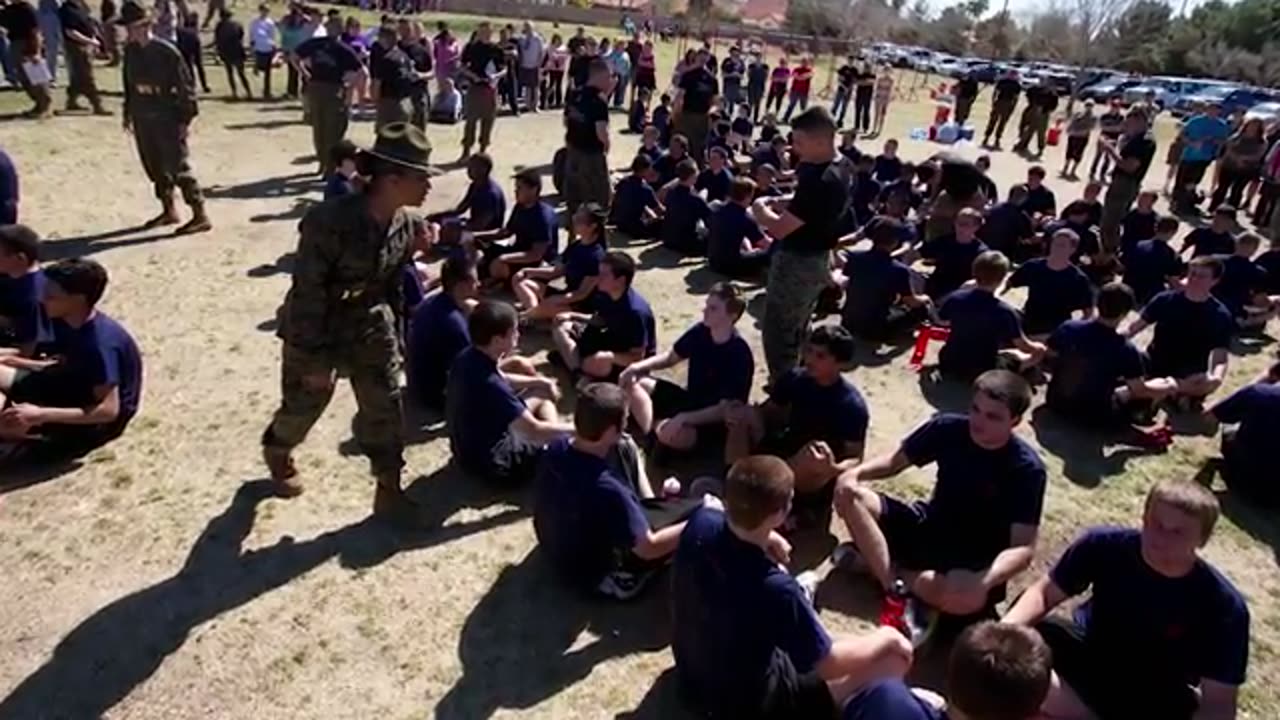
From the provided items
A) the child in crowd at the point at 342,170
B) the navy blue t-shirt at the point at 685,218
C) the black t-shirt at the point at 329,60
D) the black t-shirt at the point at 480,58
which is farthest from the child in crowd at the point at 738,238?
the black t-shirt at the point at 480,58

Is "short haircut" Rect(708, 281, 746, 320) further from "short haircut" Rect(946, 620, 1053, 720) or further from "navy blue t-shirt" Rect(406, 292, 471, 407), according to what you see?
"short haircut" Rect(946, 620, 1053, 720)

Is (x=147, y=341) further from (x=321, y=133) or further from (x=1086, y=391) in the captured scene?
(x=1086, y=391)

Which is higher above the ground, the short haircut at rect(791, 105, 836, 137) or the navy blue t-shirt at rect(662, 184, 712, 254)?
the short haircut at rect(791, 105, 836, 137)

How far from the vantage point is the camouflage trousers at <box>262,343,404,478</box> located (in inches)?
183

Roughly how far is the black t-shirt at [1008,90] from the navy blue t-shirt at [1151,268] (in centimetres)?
1143

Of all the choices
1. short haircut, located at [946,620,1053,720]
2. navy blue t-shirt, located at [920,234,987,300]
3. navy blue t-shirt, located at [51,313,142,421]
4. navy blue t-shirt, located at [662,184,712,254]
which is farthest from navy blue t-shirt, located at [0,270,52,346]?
navy blue t-shirt, located at [920,234,987,300]

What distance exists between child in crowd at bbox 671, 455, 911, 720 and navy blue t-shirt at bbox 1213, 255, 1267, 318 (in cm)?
777

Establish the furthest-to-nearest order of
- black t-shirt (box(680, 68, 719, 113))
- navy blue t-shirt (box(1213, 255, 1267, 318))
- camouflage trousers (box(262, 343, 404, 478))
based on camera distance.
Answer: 1. black t-shirt (box(680, 68, 719, 113))
2. navy blue t-shirt (box(1213, 255, 1267, 318))
3. camouflage trousers (box(262, 343, 404, 478))

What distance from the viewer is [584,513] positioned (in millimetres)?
4270

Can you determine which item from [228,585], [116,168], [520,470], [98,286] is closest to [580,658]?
[520,470]

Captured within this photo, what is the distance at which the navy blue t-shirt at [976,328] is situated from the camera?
24.0 ft

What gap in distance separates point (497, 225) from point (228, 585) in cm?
549

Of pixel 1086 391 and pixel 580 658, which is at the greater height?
pixel 1086 391

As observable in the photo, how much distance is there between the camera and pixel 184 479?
210 inches
